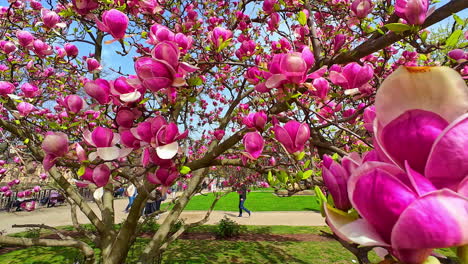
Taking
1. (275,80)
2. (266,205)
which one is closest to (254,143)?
(275,80)

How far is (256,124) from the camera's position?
5.63 feet

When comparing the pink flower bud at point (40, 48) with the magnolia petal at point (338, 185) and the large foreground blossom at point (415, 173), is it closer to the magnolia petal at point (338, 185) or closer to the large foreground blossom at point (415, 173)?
the magnolia petal at point (338, 185)

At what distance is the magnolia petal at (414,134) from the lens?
0.39 m

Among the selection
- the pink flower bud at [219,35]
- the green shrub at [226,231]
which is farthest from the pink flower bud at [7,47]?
the green shrub at [226,231]

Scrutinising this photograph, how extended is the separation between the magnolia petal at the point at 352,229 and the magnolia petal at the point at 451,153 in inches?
4.9

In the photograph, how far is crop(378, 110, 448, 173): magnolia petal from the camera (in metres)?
0.39

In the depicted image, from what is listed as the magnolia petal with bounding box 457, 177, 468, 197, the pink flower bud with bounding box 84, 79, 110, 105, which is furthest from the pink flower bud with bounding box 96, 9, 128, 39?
the magnolia petal with bounding box 457, 177, 468, 197

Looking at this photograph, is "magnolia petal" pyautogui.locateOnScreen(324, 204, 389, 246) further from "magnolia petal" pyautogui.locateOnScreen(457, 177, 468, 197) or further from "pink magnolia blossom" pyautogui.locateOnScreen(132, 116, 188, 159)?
"pink magnolia blossom" pyautogui.locateOnScreen(132, 116, 188, 159)

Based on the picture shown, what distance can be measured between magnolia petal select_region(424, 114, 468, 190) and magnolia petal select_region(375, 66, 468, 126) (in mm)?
50

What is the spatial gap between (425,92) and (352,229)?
0.23m

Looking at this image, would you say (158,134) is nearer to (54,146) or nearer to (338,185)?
(54,146)

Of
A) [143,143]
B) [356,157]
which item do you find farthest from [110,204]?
[356,157]

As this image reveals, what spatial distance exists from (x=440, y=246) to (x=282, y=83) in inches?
39.1

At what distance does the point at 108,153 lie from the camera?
4.17 feet
